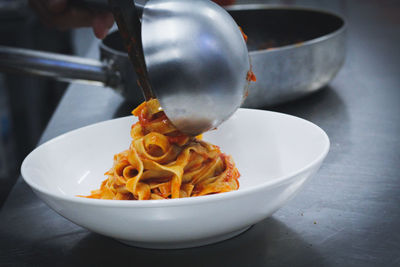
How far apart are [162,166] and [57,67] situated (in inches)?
22.1

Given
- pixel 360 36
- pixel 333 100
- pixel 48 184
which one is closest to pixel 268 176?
pixel 48 184

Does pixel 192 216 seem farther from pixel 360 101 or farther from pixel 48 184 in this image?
pixel 360 101

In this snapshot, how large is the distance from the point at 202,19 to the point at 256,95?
1.69 feet

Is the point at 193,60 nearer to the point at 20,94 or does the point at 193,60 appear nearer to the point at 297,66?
the point at 297,66

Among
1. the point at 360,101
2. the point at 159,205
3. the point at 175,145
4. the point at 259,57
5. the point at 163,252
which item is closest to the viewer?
the point at 159,205

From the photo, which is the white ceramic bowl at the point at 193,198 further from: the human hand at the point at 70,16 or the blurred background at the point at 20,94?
the blurred background at the point at 20,94

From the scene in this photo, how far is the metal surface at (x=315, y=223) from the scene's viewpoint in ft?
2.36

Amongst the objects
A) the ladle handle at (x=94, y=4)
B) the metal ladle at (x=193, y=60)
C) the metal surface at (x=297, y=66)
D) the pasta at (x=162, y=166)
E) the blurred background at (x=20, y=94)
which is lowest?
the blurred background at (x=20, y=94)

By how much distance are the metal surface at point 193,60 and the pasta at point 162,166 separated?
0.11 meters

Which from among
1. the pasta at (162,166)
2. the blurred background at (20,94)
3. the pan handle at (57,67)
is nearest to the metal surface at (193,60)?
the pasta at (162,166)

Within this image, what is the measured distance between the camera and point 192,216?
0.64 metres

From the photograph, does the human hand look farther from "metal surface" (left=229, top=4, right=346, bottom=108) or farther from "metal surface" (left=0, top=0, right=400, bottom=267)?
"metal surface" (left=229, top=4, right=346, bottom=108)

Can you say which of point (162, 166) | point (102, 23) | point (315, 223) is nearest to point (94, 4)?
point (102, 23)

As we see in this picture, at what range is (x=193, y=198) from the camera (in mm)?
622
